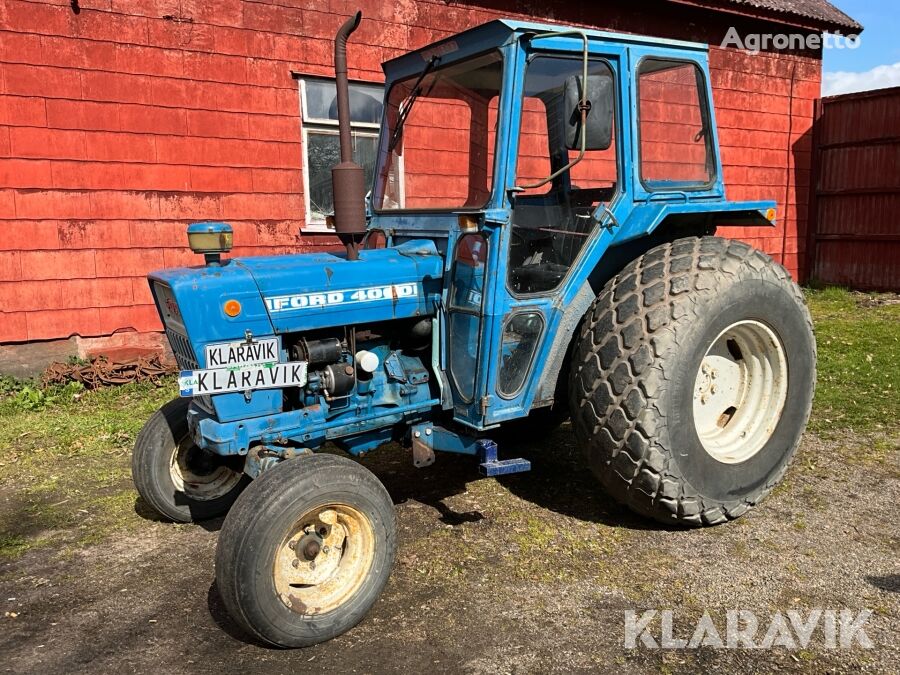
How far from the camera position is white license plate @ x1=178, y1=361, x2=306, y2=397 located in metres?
2.89

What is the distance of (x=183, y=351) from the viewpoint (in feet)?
10.4

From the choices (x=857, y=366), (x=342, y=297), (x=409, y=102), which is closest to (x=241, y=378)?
(x=342, y=297)

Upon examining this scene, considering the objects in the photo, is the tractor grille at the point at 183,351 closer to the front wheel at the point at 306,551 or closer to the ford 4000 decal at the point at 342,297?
the ford 4000 decal at the point at 342,297

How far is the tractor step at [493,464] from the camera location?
3246mm

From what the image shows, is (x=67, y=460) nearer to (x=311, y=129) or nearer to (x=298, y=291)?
(x=298, y=291)

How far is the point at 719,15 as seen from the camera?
396 inches

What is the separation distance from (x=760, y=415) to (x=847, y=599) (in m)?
1.06

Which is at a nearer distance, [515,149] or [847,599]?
[847,599]

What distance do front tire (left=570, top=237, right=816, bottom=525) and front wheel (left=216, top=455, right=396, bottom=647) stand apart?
1.09m

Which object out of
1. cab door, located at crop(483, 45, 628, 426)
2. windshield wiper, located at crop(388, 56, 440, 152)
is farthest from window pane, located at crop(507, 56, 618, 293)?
windshield wiper, located at crop(388, 56, 440, 152)

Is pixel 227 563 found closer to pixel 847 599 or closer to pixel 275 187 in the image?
pixel 847 599

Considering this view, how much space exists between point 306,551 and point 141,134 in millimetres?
5171

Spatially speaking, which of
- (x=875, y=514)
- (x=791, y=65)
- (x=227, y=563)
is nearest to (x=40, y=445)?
(x=227, y=563)

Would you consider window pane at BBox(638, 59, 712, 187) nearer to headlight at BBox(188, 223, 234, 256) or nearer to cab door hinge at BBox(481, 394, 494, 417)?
cab door hinge at BBox(481, 394, 494, 417)
